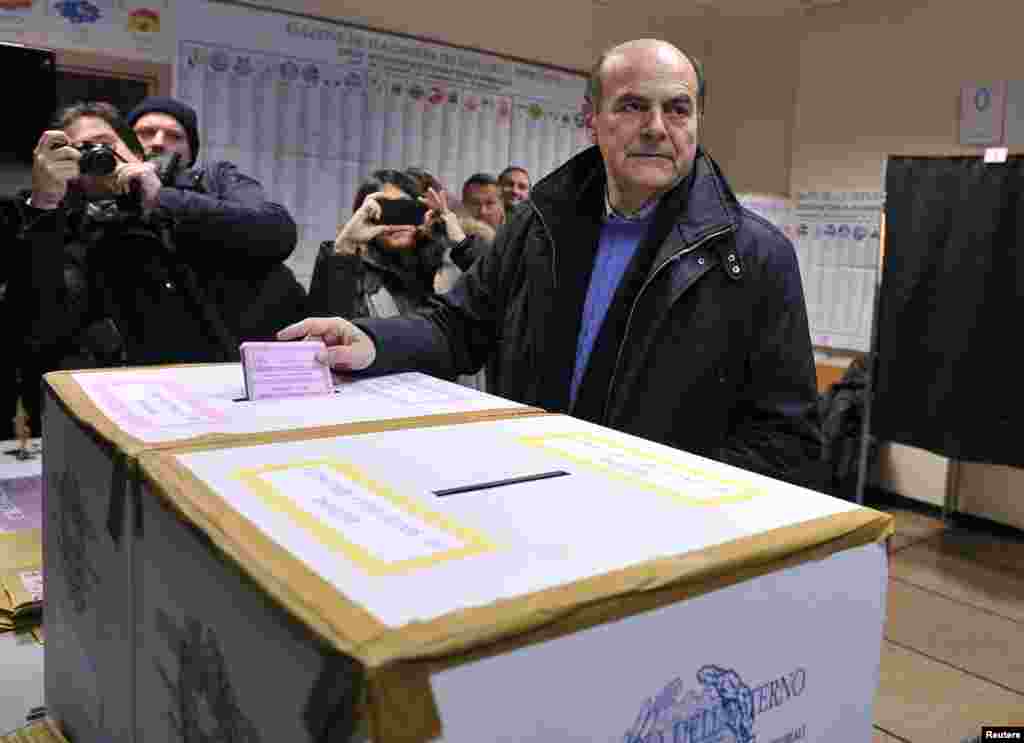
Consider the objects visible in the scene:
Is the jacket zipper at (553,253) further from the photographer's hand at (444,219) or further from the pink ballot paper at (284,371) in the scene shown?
the photographer's hand at (444,219)

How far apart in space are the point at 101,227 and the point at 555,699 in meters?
1.61

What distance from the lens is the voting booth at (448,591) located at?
0.38 m

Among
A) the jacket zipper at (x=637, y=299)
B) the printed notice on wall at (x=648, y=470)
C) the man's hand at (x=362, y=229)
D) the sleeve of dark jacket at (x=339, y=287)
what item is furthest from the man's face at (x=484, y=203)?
the printed notice on wall at (x=648, y=470)

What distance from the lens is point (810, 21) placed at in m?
4.39

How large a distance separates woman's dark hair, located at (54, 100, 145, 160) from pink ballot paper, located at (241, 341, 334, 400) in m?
1.22

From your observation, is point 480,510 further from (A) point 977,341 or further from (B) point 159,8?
(A) point 977,341

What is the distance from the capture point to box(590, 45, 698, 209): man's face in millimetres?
1371

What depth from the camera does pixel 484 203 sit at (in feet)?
12.5

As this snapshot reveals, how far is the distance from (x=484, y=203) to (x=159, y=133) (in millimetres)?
1870

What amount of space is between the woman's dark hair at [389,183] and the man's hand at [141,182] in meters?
1.22

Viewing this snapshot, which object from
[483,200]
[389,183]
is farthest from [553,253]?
[483,200]

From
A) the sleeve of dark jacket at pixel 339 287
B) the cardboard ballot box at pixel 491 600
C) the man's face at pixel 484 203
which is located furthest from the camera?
the man's face at pixel 484 203

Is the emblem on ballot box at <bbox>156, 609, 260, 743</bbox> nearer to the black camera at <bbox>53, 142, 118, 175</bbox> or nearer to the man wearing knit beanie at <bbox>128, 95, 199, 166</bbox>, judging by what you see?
the black camera at <bbox>53, 142, 118, 175</bbox>

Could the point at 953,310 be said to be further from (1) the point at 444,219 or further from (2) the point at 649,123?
(2) the point at 649,123
